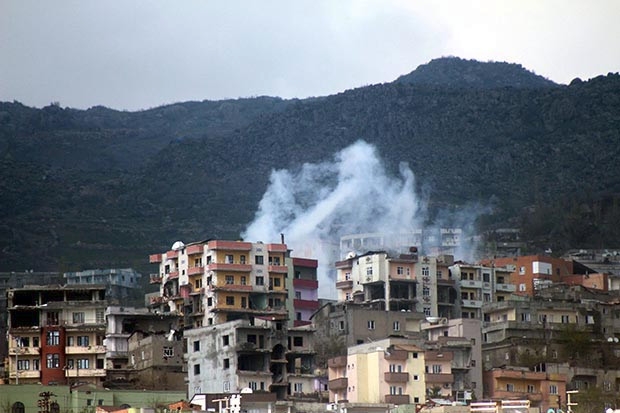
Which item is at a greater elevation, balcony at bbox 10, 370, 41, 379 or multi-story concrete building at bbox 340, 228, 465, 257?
multi-story concrete building at bbox 340, 228, 465, 257

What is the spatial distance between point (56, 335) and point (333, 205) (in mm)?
70159

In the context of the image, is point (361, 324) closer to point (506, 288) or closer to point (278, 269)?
point (278, 269)

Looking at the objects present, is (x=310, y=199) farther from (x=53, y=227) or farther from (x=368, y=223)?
(x=53, y=227)

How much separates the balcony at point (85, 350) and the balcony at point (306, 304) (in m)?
16.9

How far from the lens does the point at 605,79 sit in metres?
196

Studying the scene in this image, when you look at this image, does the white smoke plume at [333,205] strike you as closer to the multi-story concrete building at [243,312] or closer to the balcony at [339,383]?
the multi-story concrete building at [243,312]

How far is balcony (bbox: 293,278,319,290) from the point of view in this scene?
10766cm

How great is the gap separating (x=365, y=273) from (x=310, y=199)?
5698 cm

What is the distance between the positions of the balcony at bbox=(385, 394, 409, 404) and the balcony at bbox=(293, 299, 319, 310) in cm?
2189

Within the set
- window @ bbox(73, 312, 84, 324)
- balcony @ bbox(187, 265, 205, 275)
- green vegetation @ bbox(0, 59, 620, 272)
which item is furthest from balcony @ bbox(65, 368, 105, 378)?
green vegetation @ bbox(0, 59, 620, 272)

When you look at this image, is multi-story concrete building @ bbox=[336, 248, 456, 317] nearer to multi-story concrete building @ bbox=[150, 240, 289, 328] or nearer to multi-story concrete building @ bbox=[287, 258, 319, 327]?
multi-story concrete building @ bbox=[287, 258, 319, 327]

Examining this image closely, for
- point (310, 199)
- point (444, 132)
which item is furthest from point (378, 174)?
point (444, 132)

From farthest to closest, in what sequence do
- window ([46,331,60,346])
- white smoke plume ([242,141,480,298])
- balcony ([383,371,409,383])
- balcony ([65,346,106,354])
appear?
white smoke plume ([242,141,480,298])
balcony ([65,346,106,354])
window ([46,331,60,346])
balcony ([383,371,409,383])

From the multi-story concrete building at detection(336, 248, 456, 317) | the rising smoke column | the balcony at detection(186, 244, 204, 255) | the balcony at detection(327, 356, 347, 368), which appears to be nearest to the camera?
the balcony at detection(327, 356, 347, 368)
